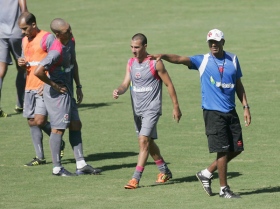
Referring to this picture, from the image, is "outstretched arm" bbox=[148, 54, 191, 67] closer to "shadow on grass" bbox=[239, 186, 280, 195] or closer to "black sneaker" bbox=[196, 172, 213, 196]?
"black sneaker" bbox=[196, 172, 213, 196]

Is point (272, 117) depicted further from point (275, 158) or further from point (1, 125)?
point (1, 125)

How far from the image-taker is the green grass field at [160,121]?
12422mm

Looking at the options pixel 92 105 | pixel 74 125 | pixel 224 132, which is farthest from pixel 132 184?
pixel 92 105

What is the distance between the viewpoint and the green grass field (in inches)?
489

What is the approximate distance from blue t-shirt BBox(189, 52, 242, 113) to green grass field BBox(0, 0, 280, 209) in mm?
1165

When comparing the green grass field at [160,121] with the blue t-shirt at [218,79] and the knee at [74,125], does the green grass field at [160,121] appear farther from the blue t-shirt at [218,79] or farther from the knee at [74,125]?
the blue t-shirt at [218,79]

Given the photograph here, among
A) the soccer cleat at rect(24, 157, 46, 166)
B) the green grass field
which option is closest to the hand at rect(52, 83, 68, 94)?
the green grass field

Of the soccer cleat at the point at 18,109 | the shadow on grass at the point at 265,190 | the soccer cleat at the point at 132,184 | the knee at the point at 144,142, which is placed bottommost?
the soccer cleat at the point at 18,109

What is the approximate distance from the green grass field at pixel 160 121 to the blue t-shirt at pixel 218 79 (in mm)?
1165

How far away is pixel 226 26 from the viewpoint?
1099 inches

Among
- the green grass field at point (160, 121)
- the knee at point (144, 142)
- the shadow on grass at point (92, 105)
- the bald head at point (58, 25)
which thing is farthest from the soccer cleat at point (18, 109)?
the knee at point (144, 142)

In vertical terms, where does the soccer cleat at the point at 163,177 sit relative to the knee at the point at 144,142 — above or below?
below

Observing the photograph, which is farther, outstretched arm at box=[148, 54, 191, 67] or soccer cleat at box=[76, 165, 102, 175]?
soccer cleat at box=[76, 165, 102, 175]

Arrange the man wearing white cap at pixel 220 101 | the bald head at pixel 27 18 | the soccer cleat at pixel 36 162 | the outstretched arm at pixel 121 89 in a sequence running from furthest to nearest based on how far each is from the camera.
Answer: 1. the soccer cleat at pixel 36 162
2. the bald head at pixel 27 18
3. the outstretched arm at pixel 121 89
4. the man wearing white cap at pixel 220 101
